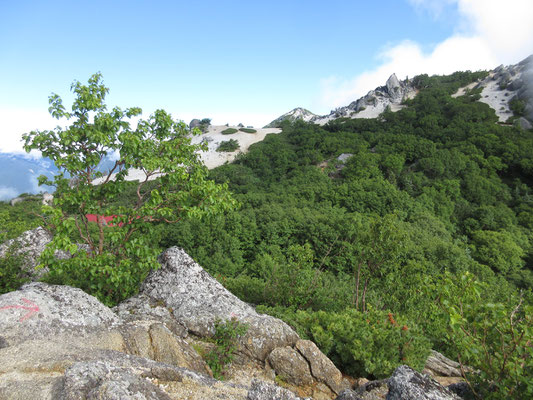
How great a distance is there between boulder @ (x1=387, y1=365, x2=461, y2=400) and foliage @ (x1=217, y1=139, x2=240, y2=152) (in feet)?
172

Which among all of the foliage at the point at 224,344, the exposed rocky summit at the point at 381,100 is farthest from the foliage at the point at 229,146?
the foliage at the point at 224,344

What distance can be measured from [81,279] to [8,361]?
10.6ft

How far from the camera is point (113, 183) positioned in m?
A: 6.40

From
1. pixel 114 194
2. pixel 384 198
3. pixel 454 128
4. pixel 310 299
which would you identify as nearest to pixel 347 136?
pixel 454 128

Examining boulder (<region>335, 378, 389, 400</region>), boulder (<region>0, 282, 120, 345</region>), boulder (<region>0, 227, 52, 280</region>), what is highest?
boulder (<region>0, 227, 52, 280</region>)

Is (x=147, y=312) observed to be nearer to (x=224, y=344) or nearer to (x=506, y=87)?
(x=224, y=344)

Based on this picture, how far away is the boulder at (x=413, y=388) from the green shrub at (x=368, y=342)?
262 cm

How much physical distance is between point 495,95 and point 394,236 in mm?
68256

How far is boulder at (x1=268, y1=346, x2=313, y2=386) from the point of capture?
589cm

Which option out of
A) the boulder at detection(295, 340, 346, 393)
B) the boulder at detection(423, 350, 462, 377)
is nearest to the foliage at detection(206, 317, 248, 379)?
the boulder at detection(295, 340, 346, 393)

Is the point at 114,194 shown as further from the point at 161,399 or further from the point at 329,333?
the point at 329,333

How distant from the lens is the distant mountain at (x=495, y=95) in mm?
54469

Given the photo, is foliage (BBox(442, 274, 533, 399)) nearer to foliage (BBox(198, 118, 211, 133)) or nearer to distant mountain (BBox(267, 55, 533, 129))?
distant mountain (BBox(267, 55, 533, 129))

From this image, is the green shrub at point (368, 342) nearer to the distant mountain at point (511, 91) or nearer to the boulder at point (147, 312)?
the boulder at point (147, 312)
